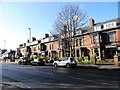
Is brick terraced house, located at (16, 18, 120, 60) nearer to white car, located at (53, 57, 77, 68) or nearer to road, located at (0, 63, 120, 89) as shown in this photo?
white car, located at (53, 57, 77, 68)

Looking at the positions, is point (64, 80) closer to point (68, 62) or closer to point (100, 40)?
point (68, 62)

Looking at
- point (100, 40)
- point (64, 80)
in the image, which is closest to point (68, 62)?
point (100, 40)

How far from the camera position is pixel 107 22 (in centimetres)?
5288

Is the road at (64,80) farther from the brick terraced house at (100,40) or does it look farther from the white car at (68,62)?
the brick terraced house at (100,40)

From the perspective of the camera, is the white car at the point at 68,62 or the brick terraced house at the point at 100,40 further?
the brick terraced house at the point at 100,40

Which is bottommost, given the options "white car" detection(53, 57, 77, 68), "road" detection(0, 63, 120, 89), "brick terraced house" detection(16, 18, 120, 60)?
"road" detection(0, 63, 120, 89)

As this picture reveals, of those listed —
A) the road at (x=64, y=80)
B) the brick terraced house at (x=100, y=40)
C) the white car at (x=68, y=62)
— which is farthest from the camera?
the brick terraced house at (x=100, y=40)

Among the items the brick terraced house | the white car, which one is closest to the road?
the white car

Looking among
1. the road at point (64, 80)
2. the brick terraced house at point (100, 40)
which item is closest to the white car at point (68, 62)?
the road at point (64, 80)

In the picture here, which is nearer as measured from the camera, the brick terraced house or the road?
the road

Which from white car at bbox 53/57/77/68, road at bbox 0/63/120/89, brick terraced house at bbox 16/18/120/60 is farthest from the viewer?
brick terraced house at bbox 16/18/120/60

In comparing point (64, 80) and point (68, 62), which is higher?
point (68, 62)

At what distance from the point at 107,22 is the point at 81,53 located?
410 inches

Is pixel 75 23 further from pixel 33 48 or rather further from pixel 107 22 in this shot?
pixel 33 48
